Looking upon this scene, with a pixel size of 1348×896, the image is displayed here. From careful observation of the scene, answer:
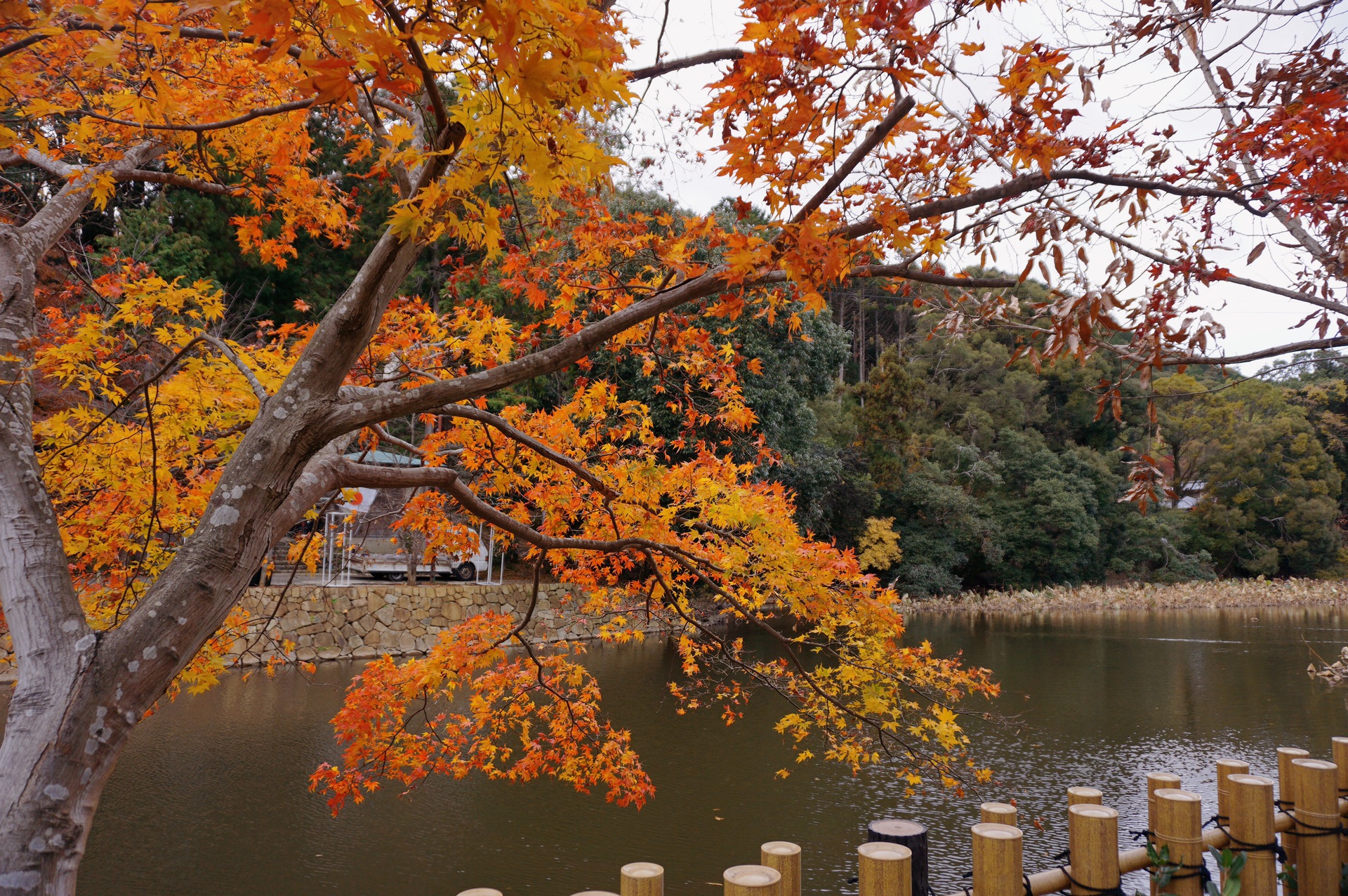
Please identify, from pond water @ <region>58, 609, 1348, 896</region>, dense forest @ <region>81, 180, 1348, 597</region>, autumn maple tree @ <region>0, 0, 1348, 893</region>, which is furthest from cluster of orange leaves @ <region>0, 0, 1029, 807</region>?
dense forest @ <region>81, 180, 1348, 597</region>

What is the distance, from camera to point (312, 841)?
468cm

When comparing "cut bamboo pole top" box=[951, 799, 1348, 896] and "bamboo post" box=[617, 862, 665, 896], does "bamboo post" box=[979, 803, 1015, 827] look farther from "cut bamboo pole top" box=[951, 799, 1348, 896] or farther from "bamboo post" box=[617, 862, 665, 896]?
"bamboo post" box=[617, 862, 665, 896]

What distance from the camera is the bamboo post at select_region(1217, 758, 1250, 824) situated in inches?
72.9

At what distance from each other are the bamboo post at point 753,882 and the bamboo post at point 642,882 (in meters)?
0.13

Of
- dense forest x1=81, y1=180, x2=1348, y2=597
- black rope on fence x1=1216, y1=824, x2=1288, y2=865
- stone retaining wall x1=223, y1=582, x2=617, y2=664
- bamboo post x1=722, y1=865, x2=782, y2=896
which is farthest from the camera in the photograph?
dense forest x1=81, y1=180, x2=1348, y2=597

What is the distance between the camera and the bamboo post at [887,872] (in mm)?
1382

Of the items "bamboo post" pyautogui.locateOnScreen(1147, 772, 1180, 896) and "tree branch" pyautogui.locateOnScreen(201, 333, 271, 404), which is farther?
"tree branch" pyautogui.locateOnScreen(201, 333, 271, 404)

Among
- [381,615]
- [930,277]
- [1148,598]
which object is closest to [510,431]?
[930,277]

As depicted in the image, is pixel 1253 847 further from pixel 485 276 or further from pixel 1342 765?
pixel 485 276

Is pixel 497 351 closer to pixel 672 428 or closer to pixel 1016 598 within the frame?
pixel 672 428

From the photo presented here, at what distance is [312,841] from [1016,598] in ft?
52.0

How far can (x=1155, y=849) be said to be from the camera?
1.73 metres

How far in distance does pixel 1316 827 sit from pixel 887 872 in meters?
1.25

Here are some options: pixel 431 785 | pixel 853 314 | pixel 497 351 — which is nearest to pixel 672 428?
pixel 431 785
